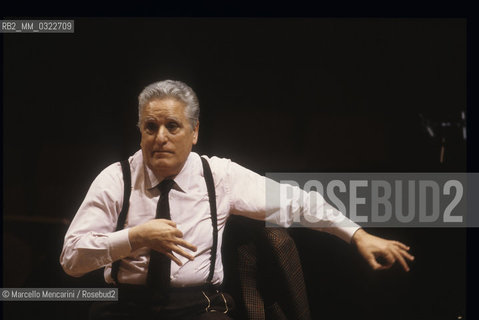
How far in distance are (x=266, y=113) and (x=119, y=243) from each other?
1658 mm

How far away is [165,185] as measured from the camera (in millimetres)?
1843

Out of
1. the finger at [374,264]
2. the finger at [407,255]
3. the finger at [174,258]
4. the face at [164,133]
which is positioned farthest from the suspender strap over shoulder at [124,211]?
the finger at [407,255]

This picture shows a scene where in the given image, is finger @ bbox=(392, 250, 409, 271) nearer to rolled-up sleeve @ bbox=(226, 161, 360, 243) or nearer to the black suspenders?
rolled-up sleeve @ bbox=(226, 161, 360, 243)

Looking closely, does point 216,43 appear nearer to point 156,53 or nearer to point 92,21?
point 156,53

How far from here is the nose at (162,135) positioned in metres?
1.75

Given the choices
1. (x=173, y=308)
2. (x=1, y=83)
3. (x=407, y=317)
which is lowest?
(x=407, y=317)

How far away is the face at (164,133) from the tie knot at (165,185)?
5 cm

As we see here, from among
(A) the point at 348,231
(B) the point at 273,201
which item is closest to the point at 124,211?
(B) the point at 273,201

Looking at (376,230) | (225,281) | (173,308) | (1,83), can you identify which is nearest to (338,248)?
(376,230)

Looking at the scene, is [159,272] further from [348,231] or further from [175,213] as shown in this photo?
[348,231]

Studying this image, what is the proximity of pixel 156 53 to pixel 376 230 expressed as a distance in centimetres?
172

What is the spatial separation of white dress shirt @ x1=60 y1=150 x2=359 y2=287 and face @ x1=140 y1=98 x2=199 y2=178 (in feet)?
0.27

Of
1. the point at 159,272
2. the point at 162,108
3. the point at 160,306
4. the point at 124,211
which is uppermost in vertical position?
the point at 162,108

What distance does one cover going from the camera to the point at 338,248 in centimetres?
225
